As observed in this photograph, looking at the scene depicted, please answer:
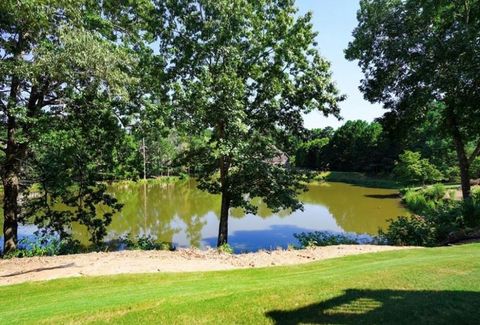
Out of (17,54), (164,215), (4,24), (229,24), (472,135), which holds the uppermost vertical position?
(229,24)

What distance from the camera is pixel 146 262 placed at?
11266 millimetres

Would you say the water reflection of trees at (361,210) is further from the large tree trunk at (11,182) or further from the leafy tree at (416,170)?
the large tree trunk at (11,182)

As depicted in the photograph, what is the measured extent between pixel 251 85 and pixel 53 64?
8074 millimetres

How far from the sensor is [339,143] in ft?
305

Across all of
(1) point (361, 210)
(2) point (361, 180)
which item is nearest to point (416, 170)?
(1) point (361, 210)

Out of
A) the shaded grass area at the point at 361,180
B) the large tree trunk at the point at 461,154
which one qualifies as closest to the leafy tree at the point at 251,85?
the large tree trunk at the point at 461,154

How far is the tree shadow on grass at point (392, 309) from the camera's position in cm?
550

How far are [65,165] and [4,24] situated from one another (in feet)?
16.7

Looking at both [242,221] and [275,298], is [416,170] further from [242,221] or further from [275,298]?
[275,298]

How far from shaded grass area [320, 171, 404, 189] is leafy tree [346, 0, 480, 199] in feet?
136

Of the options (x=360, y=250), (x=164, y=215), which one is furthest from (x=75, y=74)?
(x=164, y=215)

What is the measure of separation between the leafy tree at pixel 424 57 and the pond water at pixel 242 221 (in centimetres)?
960

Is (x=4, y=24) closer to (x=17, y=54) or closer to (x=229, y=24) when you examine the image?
(x=17, y=54)

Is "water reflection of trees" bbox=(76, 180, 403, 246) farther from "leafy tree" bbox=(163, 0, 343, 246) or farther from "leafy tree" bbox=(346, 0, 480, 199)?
"leafy tree" bbox=(346, 0, 480, 199)
